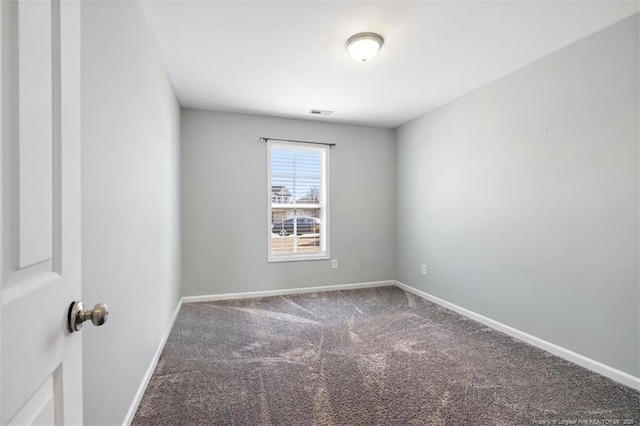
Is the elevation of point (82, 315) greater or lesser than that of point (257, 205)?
lesser

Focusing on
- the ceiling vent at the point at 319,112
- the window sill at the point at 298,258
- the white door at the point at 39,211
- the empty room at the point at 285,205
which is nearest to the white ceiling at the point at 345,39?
the empty room at the point at 285,205

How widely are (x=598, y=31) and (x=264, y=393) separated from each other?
3.45 meters

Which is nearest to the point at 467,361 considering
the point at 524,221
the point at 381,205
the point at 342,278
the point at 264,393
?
the point at 524,221

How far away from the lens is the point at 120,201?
1.49 m

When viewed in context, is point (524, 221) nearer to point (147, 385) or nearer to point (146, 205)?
point (146, 205)

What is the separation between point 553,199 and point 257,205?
3.19 meters

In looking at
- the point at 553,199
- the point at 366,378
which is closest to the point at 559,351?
the point at 553,199

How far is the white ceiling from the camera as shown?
192 cm

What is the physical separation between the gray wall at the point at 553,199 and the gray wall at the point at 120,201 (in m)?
3.07

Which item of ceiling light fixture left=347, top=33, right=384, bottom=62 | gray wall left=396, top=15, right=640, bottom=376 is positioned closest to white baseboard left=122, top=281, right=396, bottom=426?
gray wall left=396, top=15, right=640, bottom=376

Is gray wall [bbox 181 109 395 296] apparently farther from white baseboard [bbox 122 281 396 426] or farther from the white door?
the white door

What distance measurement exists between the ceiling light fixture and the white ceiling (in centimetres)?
5

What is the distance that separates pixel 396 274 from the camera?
15.2 feet

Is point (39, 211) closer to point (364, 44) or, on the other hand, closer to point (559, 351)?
point (364, 44)
